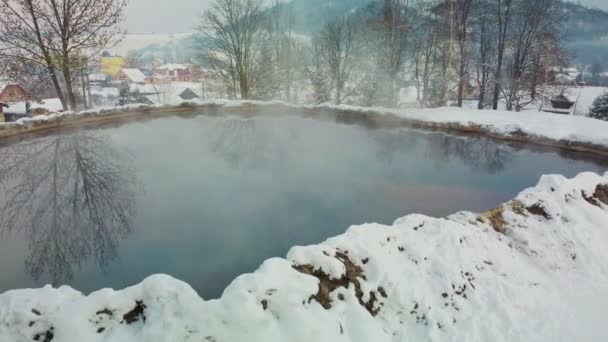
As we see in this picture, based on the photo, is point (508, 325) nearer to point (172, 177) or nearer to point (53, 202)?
point (172, 177)

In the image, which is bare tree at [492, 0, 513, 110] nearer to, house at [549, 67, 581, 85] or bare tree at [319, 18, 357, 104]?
house at [549, 67, 581, 85]

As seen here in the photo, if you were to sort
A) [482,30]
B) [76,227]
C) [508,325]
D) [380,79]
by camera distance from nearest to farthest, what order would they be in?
[508,325], [76,227], [482,30], [380,79]

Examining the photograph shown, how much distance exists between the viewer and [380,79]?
12805 millimetres

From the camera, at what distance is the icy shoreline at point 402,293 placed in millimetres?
1651

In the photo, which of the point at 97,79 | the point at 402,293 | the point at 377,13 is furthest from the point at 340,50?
the point at 97,79

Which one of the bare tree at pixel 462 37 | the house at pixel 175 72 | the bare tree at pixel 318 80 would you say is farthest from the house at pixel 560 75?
Answer: the house at pixel 175 72

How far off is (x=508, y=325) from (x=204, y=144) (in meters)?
4.49

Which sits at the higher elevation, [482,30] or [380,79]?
[482,30]

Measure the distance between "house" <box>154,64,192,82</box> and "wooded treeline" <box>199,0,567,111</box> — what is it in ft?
118

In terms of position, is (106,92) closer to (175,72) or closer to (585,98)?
(175,72)

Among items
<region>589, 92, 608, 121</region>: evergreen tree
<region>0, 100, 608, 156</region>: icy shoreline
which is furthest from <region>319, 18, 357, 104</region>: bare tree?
<region>589, 92, 608, 121</region>: evergreen tree

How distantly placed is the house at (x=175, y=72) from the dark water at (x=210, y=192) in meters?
45.1

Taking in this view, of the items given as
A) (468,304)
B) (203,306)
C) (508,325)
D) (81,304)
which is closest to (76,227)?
(81,304)

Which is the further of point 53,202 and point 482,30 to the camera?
point 482,30
